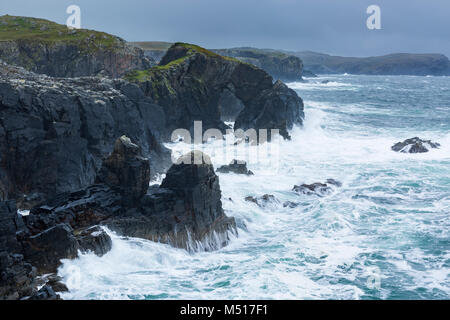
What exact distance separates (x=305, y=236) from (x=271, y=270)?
520cm

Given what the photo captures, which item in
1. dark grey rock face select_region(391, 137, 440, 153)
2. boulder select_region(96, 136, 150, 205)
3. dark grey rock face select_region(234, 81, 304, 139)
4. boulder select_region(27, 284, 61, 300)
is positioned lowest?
boulder select_region(27, 284, 61, 300)

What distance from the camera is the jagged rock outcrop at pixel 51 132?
24375 millimetres

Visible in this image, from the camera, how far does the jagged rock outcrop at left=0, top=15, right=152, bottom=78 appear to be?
6122 centimetres

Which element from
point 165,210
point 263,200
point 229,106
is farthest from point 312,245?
point 229,106

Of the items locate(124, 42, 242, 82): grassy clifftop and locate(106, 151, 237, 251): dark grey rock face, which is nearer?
locate(106, 151, 237, 251): dark grey rock face

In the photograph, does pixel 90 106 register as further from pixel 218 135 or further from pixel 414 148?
pixel 414 148

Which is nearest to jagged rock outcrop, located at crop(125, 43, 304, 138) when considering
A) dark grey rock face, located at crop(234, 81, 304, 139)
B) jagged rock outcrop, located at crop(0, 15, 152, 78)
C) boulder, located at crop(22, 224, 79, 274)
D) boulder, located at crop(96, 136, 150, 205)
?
dark grey rock face, located at crop(234, 81, 304, 139)

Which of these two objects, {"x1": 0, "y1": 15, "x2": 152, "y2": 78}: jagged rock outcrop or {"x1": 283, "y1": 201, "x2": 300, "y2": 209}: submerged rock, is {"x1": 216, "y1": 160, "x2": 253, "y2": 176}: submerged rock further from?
{"x1": 0, "y1": 15, "x2": 152, "y2": 78}: jagged rock outcrop

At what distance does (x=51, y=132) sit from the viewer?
2600 centimetres

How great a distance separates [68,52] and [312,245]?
53.4 meters

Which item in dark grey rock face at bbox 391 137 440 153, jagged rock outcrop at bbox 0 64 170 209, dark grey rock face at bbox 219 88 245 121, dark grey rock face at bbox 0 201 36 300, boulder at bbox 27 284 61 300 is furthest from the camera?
dark grey rock face at bbox 219 88 245 121

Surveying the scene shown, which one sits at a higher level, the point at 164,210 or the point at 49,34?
the point at 49,34

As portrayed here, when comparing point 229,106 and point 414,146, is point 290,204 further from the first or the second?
point 229,106

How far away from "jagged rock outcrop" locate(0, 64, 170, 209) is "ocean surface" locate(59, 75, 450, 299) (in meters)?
8.22
